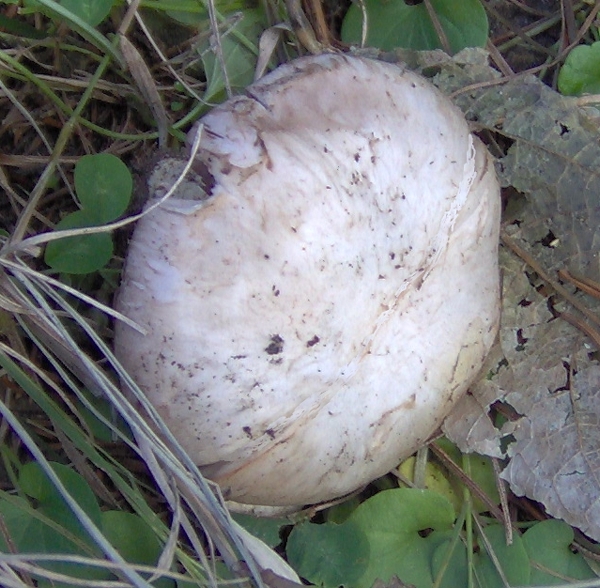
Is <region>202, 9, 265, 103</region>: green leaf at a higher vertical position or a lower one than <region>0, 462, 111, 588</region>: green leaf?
higher

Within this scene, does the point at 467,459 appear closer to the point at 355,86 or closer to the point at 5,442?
the point at 355,86

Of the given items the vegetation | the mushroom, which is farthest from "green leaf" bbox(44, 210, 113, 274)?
the mushroom

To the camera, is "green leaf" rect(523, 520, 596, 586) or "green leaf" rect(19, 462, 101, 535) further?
"green leaf" rect(523, 520, 596, 586)

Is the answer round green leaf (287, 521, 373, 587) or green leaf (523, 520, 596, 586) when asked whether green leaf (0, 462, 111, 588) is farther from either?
green leaf (523, 520, 596, 586)

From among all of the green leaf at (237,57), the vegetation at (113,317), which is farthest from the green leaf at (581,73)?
the green leaf at (237,57)

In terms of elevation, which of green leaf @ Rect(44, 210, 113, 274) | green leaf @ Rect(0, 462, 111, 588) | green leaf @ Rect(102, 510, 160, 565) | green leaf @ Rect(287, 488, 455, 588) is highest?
green leaf @ Rect(44, 210, 113, 274)

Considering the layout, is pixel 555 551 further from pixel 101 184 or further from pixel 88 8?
pixel 88 8
